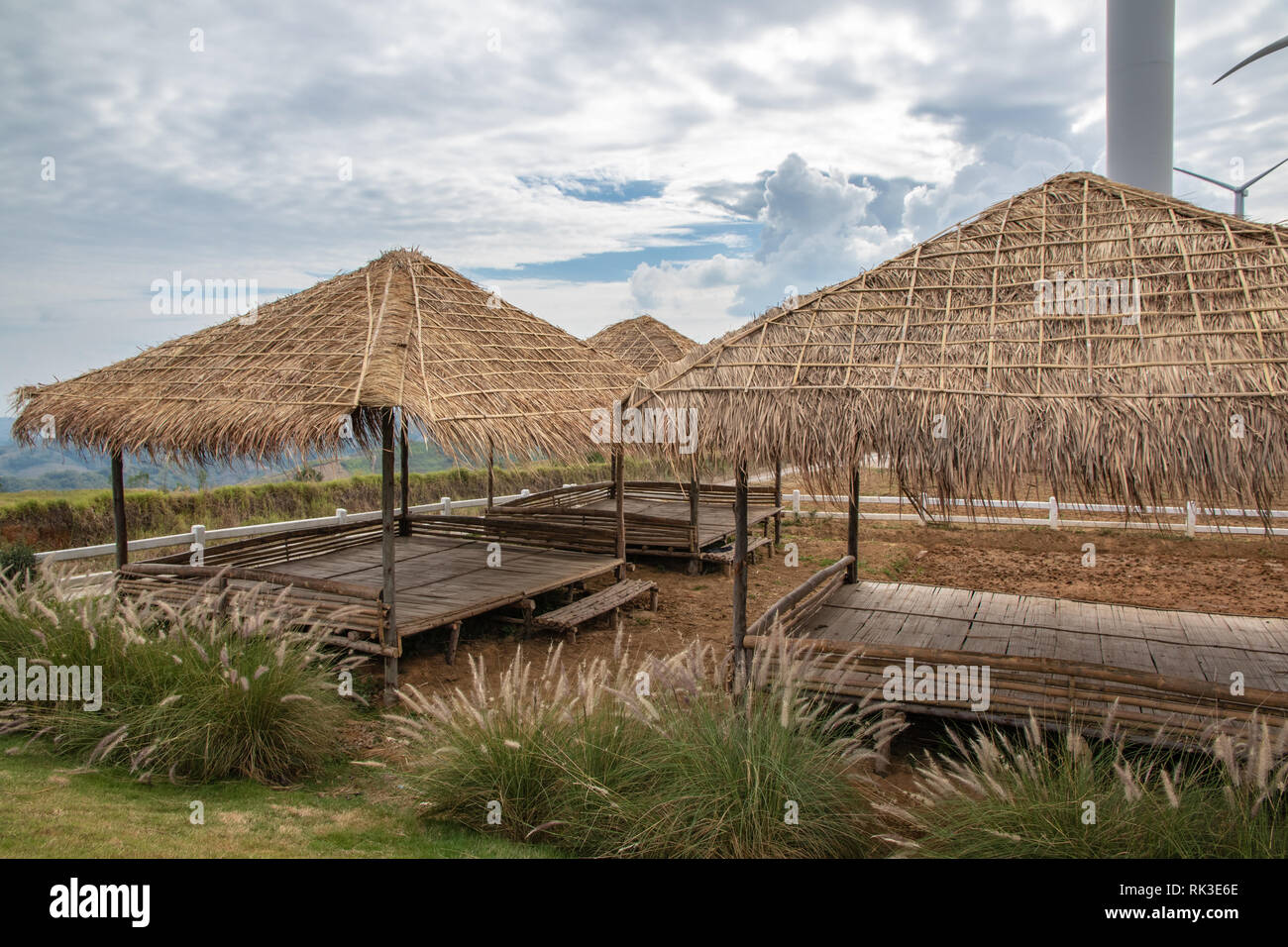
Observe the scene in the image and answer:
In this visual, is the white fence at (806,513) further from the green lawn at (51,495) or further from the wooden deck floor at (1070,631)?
the wooden deck floor at (1070,631)

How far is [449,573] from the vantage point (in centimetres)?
1000

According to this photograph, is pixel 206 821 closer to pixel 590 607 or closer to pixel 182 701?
pixel 182 701

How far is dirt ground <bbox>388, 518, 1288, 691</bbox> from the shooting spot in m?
9.12

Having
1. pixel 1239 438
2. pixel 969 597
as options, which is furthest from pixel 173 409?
pixel 1239 438

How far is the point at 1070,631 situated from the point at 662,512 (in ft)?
31.1

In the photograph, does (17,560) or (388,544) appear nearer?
(388,544)

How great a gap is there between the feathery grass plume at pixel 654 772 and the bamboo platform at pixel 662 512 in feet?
23.4

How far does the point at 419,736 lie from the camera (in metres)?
4.41

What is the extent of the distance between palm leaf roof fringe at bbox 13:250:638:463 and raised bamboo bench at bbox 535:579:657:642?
1857 mm

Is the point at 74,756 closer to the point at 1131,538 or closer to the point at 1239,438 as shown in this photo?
the point at 1239,438

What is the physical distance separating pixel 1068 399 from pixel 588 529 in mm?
7278

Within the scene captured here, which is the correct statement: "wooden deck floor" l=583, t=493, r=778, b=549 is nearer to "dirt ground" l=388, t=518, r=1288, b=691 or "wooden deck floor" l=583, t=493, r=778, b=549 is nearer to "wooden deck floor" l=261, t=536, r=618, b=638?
"dirt ground" l=388, t=518, r=1288, b=691

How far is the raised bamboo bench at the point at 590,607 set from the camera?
8.84 m

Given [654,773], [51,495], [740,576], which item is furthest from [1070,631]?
[51,495]
